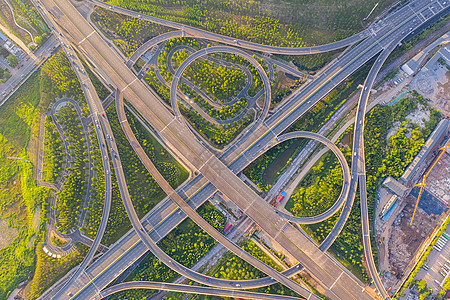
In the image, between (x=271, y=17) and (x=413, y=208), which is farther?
(x=271, y=17)

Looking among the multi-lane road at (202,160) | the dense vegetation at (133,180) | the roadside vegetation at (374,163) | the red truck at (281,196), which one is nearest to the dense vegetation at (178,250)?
the multi-lane road at (202,160)

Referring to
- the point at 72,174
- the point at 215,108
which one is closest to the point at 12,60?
the point at 72,174

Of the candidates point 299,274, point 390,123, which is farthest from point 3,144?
point 390,123

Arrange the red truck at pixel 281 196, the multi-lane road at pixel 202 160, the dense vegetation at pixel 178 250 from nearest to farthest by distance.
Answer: the dense vegetation at pixel 178 250
the multi-lane road at pixel 202 160
the red truck at pixel 281 196

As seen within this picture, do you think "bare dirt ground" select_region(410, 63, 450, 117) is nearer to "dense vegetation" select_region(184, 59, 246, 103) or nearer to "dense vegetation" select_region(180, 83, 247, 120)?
"dense vegetation" select_region(180, 83, 247, 120)

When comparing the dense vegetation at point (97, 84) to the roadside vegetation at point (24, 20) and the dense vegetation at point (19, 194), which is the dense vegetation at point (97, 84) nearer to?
the dense vegetation at point (19, 194)

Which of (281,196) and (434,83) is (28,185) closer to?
(281,196)
